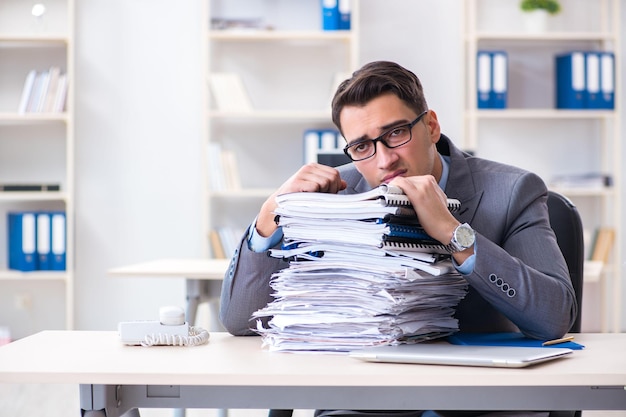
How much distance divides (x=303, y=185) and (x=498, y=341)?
398 millimetres

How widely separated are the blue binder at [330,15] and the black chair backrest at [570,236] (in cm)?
292

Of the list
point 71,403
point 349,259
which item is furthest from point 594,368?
point 71,403

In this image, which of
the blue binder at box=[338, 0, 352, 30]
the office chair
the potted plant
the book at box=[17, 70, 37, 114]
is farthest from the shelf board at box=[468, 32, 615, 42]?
the office chair

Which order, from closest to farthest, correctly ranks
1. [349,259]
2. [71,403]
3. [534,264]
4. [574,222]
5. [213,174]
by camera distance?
[349,259]
[534,264]
[574,222]
[71,403]
[213,174]

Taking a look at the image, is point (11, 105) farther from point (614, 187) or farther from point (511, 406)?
point (511, 406)

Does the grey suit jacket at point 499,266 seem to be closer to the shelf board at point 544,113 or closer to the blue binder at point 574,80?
the shelf board at point 544,113

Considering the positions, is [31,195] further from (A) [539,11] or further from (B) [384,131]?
(B) [384,131]

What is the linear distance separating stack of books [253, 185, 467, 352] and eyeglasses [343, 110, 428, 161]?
28cm

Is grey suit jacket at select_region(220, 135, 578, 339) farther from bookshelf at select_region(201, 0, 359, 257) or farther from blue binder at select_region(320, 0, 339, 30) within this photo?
bookshelf at select_region(201, 0, 359, 257)

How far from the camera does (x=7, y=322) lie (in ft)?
15.6

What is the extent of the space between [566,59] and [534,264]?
3.47 meters

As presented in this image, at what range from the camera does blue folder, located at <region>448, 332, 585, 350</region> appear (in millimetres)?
1273

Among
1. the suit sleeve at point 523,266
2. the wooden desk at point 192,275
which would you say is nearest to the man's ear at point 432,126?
the suit sleeve at point 523,266

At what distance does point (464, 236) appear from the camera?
4.27ft
